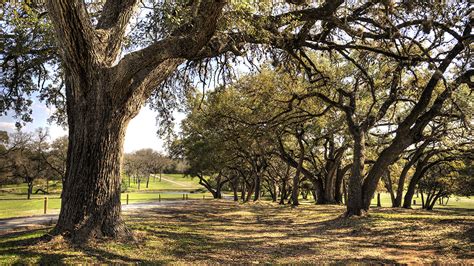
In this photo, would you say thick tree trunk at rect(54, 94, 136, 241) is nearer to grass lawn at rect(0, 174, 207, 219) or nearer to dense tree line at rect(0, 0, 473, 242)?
dense tree line at rect(0, 0, 473, 242)

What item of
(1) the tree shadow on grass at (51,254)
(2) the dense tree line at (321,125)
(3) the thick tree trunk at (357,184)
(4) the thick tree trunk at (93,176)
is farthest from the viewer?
(2) the dense tree line at (321,125)

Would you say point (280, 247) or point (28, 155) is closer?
point (280, 247)

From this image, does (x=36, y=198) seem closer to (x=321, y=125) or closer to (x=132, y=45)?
(x=321, y=125)

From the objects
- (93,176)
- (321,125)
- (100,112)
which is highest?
(321,125)

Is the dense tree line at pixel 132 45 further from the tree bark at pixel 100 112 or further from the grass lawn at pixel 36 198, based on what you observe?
the grass lawn at pixel 36 198

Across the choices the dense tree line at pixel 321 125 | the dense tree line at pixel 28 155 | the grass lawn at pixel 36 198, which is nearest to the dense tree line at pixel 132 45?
the dense tree line at pixel 321 125

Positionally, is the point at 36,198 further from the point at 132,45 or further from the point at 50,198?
the point at 132,45

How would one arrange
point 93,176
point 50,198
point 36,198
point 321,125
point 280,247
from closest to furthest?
point 93,176 → point 280,247 → point 321,125 → point 50,198 → point 36,198

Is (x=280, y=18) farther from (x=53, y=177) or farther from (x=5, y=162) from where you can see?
(x=53, y=177)

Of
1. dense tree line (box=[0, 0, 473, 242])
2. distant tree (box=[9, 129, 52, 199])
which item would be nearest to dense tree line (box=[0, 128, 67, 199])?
distant tree (box=[9, 129, 52, 199])

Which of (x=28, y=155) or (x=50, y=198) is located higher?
(x=28, y=155)

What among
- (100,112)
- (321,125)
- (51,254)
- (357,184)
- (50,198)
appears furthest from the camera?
(50,198)

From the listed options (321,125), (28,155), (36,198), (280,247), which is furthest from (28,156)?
(280,247)

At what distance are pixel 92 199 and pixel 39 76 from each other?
8840 mm
